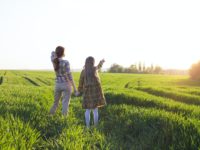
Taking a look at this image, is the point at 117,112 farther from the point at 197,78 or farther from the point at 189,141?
the point at 197,78

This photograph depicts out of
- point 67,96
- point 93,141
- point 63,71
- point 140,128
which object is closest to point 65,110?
point 67,96

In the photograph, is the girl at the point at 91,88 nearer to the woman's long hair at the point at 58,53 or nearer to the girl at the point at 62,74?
the girl at the point at 62,74

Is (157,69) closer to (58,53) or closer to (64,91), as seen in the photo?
(64,91)

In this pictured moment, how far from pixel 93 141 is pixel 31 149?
135 centimetres

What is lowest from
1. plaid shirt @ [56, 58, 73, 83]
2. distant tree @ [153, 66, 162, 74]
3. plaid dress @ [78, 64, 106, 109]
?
distant tree @ [153, 66, 162, 74]

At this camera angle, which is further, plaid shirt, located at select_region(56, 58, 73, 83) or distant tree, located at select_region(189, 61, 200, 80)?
distant tree, located at select_region(189, 61, 200, 80)

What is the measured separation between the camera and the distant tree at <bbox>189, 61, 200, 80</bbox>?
202 ft

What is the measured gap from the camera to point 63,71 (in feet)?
31.2

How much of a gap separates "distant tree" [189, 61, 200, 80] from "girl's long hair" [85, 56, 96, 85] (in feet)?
180

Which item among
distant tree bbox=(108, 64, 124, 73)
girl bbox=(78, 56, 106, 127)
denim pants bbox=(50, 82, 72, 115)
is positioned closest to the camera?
girl bbox=(78, 56, 106, 127)

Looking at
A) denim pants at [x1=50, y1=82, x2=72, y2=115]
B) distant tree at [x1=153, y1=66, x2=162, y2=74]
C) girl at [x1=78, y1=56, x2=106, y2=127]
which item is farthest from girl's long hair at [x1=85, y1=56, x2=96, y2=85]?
distant tree at [x1=153, y1=66, x2=162, y2=74]

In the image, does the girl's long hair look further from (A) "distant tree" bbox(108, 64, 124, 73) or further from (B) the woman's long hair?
(A) "distant tree" bbox(108, 64, 124, 73)

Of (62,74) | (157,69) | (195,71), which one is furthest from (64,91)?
(157,69)

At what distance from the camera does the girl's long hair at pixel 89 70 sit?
9.30 meters
